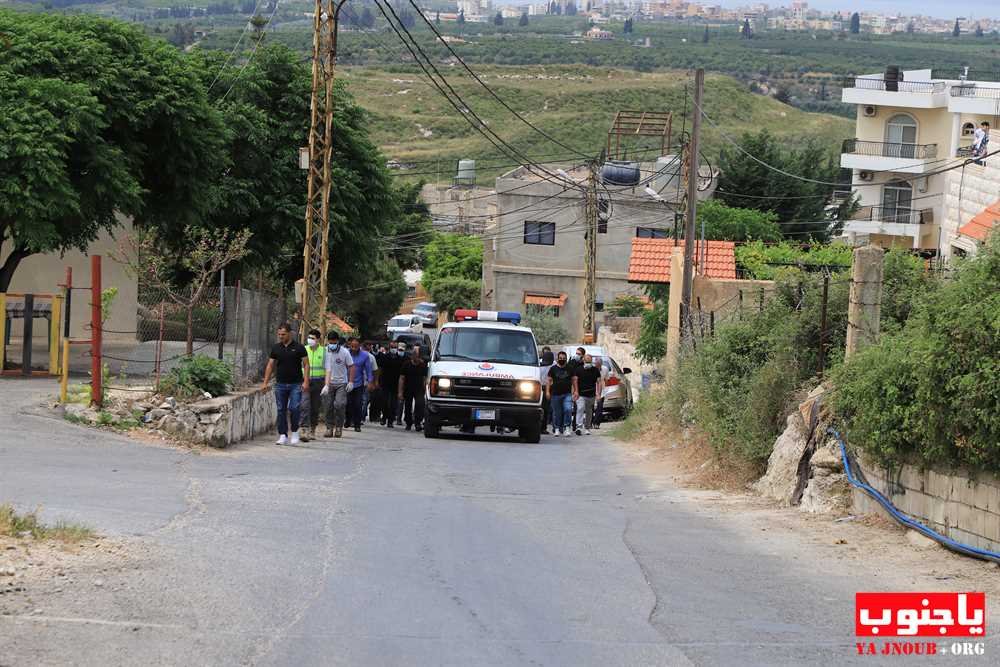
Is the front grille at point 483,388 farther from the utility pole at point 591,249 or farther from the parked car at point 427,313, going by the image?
the parked car at point 427,313

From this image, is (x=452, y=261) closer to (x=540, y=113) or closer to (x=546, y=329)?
(x=546, y=329)

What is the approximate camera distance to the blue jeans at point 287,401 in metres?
19.2

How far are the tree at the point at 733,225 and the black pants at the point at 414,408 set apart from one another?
88.8 ft

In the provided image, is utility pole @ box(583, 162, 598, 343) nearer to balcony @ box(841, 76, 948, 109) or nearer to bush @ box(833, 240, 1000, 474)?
balcony @ box(841, 76, 948, 109)

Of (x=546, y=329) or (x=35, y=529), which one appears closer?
(x=35, y=529)

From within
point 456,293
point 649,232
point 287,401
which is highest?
point 649,232

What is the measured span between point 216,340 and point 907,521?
13878 millimetres

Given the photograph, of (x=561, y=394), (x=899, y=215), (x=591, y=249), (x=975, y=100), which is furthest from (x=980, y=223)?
(x=899, y=215)

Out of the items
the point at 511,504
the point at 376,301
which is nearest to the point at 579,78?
the point at 376,301

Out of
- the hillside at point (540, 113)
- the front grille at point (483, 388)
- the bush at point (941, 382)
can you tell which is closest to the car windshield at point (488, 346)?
the front grille at point (483, 388)

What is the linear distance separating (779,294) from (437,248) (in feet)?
213

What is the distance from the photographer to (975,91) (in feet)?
210

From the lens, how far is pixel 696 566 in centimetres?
1060

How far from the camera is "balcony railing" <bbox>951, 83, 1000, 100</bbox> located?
62.8 metres
